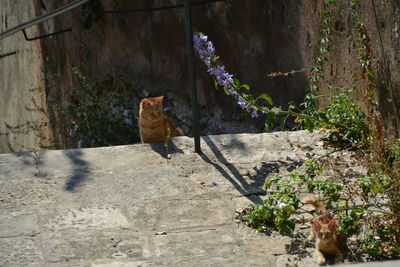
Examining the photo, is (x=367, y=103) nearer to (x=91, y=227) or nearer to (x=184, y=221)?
(x=184, y=221)

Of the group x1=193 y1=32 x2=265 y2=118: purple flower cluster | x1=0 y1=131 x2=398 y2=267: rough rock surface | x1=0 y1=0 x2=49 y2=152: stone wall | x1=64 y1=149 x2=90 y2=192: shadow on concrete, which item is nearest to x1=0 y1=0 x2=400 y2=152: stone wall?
x1=0 y1=0 x2=49 y2=152: stone wall

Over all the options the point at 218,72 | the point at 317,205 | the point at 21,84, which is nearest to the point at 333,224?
the point at 317,205

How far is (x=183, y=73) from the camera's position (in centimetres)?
551

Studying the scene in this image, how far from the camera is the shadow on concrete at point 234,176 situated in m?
3.25

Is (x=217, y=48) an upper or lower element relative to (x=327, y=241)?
upper

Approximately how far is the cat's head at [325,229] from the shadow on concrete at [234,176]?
557 mm

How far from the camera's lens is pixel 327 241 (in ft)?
8.36

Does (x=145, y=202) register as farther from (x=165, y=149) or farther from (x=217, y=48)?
(x=217, y=48)

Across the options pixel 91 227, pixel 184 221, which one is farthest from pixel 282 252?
pixel 91 227

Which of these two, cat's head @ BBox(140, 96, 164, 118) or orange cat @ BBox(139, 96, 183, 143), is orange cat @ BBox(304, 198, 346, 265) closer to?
orange cat @ BBox(139, 96, 183, 143)

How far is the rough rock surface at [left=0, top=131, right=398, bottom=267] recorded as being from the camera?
2.72 meters

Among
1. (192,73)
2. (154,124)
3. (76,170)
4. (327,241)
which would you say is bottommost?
(327,241)

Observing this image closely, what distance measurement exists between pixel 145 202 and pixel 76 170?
53 centimetres

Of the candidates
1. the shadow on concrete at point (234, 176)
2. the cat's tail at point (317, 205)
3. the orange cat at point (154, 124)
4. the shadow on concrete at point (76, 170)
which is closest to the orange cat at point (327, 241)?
the cat's tail at point (317, 205)
